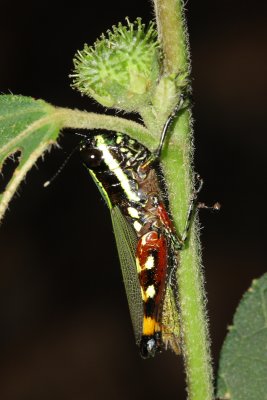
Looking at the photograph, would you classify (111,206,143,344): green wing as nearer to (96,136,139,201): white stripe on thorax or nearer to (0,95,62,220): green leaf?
(96,136,139,201): white stripe on thorax

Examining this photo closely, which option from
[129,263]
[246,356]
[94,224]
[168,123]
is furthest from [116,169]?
[94,224]

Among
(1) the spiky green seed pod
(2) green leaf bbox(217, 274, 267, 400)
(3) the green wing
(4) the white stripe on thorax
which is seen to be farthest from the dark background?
(1) the spiky green seed pod

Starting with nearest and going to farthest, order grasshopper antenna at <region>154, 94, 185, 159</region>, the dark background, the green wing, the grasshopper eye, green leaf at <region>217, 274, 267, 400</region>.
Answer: grasshopper antenna at <region>154, 94, 185, 159</region> → green leaf at <region>217, 274, 267, 400</region> → the grasshopper eye → the green wing → the dark background

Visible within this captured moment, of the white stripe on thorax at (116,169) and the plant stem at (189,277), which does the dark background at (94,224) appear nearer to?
the white stripe on thorax at (116,169)

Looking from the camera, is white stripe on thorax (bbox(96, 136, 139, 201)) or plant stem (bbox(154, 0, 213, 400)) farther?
white stripe on thorax (bbox(96, 136, 139, 201))

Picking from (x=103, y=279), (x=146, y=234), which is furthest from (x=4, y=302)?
(x=146, y=234)

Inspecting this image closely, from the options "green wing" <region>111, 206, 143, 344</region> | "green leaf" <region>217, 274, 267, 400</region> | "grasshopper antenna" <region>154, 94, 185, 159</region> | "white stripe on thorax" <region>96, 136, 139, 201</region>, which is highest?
"white stripe on thorax" <region>96, 136, 139, 201</region>
